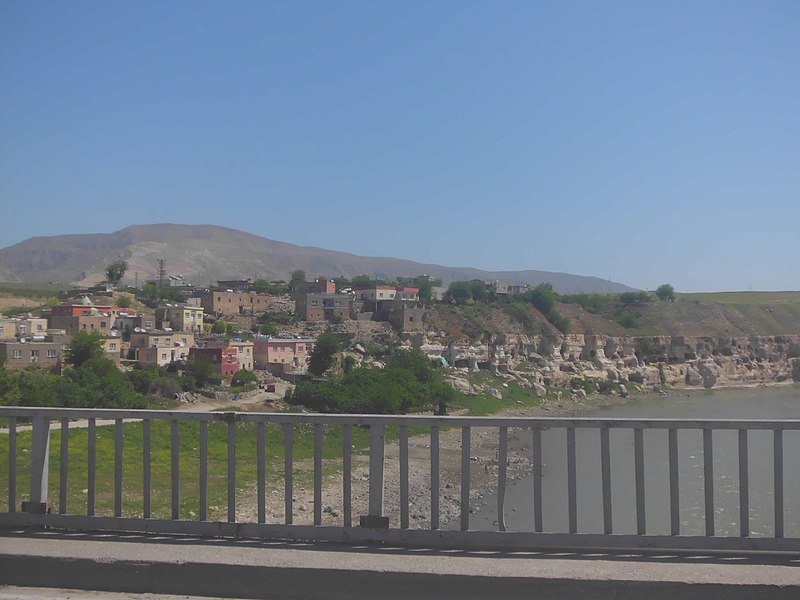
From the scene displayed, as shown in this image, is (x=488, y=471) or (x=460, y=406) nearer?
(x=488, y=471)

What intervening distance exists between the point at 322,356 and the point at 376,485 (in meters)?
48.9

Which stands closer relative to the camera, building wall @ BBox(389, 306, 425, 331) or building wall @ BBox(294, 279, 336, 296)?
building wall @ BBox(389, 306, 425, 331)

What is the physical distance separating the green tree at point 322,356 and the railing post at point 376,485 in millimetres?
48046

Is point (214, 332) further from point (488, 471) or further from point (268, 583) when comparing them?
point (268, 583)

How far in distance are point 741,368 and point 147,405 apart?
69.4 metres

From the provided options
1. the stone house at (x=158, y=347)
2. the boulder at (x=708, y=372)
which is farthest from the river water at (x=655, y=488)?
the boulder at (x=708, y=372)

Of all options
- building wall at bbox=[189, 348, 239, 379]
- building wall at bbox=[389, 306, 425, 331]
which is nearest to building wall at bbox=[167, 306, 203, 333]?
building wall at bbox=[389, 306, 425, 331]

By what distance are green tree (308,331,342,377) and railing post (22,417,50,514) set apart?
156 feet

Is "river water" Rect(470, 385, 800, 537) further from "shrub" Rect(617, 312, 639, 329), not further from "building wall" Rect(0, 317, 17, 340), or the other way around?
"shrub" Rect(617, 312, 639, 329)

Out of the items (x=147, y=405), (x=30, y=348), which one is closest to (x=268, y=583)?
Result: (x=147, y=405)

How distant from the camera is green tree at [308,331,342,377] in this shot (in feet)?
176

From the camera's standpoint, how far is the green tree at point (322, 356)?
53.5 m

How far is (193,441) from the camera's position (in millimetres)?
23359

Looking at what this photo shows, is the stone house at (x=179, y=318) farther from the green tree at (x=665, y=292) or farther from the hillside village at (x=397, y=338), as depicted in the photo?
the green tree at (x=665, y=292)
